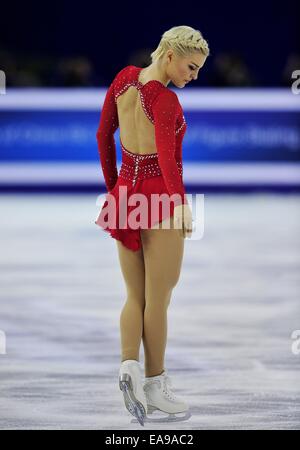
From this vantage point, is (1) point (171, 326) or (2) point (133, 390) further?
(1) point (171, 326)

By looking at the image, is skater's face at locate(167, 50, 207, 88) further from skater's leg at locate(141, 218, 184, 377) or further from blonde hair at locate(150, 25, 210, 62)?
skater's leg at locate(141, 218, 184, 377)

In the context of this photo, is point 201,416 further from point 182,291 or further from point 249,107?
point 249,107

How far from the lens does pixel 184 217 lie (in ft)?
11.2

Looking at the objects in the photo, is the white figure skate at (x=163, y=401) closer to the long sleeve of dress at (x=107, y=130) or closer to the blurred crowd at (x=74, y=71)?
the long sleeve of dress at (x=107, y=130)

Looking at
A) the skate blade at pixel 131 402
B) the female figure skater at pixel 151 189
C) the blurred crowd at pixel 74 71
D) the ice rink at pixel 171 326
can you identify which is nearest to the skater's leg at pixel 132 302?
the female figure skater at pixel 151 189

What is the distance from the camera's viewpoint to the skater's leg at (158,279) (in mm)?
3586

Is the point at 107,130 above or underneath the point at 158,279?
above

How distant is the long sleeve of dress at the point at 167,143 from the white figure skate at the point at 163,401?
707mm

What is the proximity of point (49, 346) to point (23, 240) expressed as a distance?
3.65 meters

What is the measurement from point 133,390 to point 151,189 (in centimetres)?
67

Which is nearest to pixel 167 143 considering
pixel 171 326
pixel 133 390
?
pixel 133 390

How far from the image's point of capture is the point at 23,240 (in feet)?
28.1

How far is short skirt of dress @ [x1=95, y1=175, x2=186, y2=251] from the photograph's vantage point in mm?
3555

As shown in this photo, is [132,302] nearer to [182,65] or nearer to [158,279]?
[158,279]
